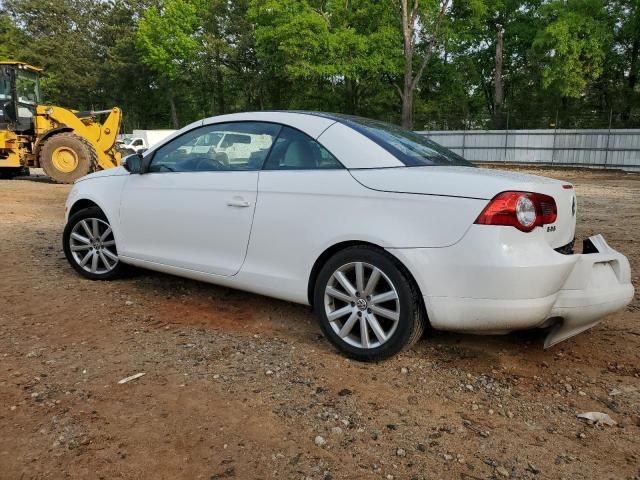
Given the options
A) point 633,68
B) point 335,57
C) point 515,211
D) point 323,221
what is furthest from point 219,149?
point 633,68

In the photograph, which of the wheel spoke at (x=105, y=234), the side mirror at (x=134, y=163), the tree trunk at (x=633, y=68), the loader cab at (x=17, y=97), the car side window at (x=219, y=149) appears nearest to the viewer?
the car side window at (x=219, y=149)

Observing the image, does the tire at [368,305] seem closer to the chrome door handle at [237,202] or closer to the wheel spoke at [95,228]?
the chrome door handle at [237,202]

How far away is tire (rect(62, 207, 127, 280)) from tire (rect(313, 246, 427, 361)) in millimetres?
2272

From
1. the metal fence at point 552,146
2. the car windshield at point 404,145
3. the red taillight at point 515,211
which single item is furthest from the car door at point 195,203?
the metal fence at point 552,146

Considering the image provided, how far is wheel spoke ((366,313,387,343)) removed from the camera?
3090mm

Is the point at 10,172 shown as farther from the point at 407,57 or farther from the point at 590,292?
the point at 407,57

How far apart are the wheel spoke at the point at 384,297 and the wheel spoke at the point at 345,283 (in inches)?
5.0

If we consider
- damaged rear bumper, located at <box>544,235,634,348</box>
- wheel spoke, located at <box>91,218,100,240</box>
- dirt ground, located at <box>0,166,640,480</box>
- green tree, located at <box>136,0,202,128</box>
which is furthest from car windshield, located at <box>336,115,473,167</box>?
green tree, located at <box>136,0,202,128</box>

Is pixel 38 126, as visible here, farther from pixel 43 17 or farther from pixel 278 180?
pixel 43 17

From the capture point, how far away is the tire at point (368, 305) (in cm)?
298

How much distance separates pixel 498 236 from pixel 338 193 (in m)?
0.96

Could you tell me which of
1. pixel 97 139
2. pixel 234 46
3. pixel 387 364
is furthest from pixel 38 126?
pixel 234 46

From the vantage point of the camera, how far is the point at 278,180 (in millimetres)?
3477

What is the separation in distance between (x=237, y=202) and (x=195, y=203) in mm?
422
